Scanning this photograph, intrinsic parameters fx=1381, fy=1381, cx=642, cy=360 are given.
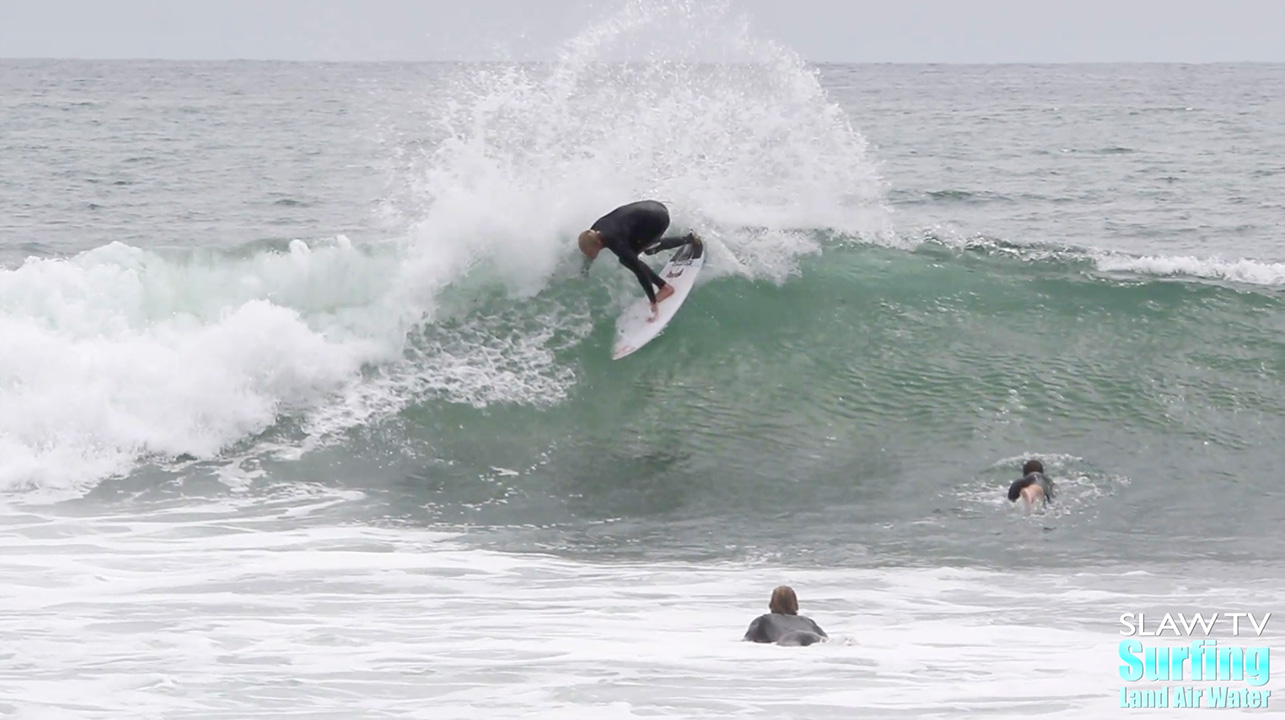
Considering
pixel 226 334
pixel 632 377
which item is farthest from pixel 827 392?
pixel 226 334

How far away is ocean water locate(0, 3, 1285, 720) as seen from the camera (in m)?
7.25

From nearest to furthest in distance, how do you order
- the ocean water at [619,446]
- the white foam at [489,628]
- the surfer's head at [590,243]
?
1. the white foam at [489,628]
2. the ocean water at [619,446]
3. the surfer's head at [590,243]

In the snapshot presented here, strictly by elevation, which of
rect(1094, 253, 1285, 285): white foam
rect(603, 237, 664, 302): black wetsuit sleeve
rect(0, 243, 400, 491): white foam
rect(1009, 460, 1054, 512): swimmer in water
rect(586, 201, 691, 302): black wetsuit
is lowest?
rect(1009, 460, 1054, 512): swimmer in water

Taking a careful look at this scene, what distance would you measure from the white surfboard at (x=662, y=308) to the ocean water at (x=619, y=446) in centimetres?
13

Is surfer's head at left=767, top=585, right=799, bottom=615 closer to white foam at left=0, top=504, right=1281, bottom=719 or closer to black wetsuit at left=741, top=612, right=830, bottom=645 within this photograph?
black wetsuit at left=741, top=612, right=830, bottom=645

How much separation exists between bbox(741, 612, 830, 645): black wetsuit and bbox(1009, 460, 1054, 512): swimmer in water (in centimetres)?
335

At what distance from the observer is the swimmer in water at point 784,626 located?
7430 mm

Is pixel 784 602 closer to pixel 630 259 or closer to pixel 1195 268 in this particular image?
pixel 630 259

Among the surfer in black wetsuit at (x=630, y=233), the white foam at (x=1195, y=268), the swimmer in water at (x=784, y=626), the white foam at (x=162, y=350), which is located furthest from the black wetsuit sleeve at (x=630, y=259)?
the white foam at (x=1195, y=268)

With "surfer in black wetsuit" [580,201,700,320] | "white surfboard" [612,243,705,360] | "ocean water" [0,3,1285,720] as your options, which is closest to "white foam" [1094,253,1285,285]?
"ocean water" [0,3,1285,720]

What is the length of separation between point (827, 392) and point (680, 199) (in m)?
2.80

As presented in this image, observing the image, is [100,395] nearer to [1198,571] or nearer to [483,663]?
[483,663]

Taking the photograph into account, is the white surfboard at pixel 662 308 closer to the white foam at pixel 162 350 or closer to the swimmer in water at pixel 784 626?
the white foam at pixel 162 350

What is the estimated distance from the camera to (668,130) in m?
15.3
